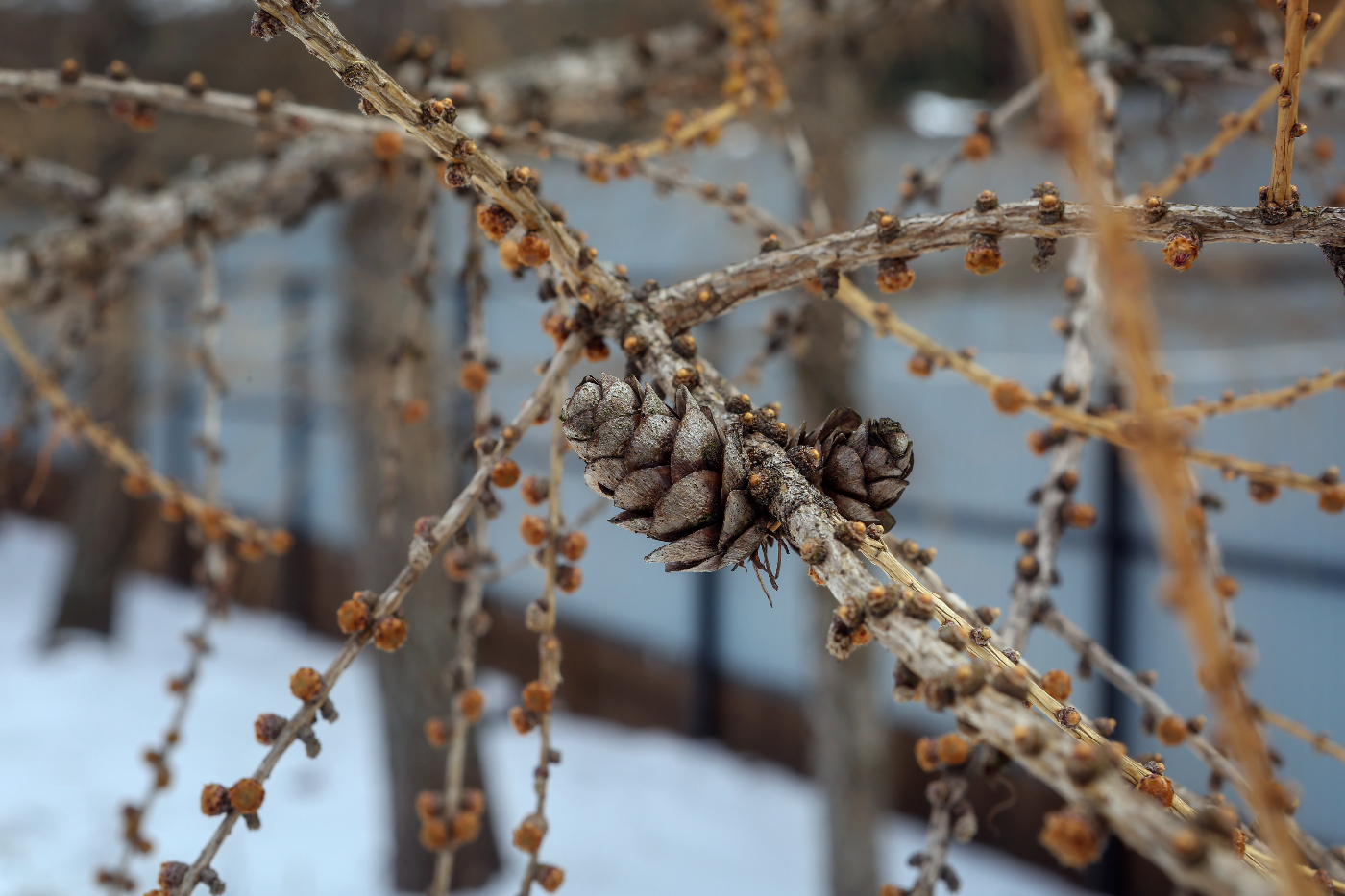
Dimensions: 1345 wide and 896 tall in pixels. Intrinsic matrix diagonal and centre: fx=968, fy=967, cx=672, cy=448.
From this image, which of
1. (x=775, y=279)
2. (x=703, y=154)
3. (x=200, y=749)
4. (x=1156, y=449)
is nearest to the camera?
(x=1156, y=449)

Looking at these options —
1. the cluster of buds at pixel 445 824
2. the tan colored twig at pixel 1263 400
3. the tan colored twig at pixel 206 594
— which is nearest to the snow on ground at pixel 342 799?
the tan colored twig at pixel 206 594

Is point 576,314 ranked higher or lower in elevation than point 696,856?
higher

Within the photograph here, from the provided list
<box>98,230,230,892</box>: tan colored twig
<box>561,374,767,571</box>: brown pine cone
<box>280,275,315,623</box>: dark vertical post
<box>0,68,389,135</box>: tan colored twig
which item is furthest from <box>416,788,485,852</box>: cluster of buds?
<box>280,275,315,623</box>: dark vertical post

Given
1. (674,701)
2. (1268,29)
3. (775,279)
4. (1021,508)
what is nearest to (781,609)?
(674,701)

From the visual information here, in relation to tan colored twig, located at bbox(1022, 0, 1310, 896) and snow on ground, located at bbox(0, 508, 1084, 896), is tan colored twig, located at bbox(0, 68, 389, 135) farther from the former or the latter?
snow on ground, located at bbox(0, 508, 1084, 896)

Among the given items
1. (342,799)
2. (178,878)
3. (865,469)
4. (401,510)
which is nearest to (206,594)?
(178,878)

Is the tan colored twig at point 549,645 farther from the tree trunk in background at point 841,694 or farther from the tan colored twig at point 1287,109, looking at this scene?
the tree trunk in background at point 841,694

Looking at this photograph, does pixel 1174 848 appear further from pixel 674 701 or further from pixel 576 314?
pixel 674 701
